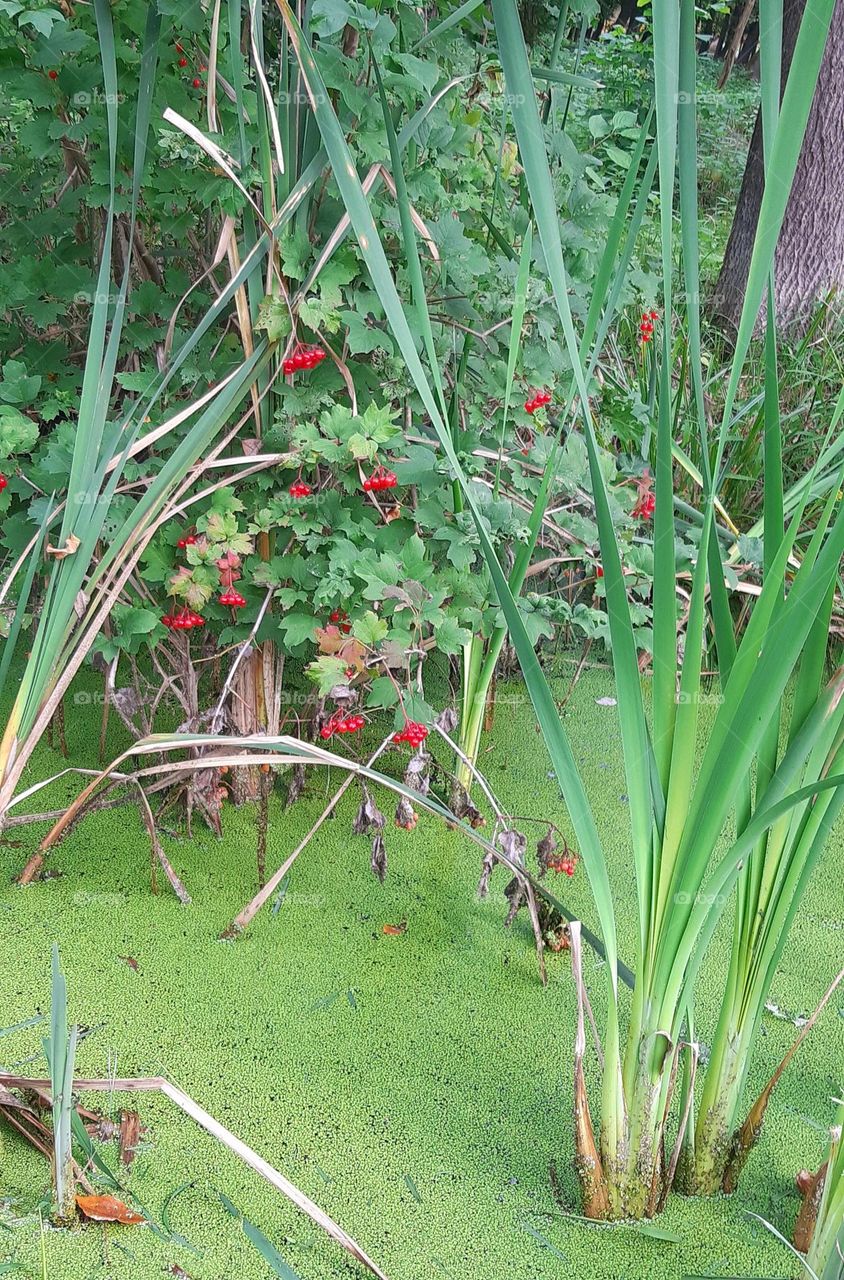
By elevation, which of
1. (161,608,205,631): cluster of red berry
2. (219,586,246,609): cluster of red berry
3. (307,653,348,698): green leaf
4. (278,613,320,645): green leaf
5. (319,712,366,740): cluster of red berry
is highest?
(219,586,246,609): cluster of red berry

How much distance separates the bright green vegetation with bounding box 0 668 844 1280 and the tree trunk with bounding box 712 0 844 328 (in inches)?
86.8

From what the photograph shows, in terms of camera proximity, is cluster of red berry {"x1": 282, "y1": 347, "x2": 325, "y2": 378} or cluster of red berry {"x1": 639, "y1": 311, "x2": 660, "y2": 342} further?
cluster of red berry {"x1": 639, "y1": 311, "x2": 660, "y2": 342}

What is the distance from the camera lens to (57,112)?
1677 millimetres

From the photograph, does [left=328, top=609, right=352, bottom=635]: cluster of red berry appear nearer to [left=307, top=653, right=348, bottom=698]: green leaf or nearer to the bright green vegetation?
[left=307, top=653, right=348, bottom=698]: green leaf

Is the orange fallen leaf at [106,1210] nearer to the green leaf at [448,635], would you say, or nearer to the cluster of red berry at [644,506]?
the green leaf at [448,635]

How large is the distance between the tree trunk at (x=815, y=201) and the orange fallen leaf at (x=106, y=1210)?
3.20 m

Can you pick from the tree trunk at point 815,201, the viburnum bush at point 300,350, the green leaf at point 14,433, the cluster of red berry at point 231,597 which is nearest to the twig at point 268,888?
the viburnum bush at point 300,350

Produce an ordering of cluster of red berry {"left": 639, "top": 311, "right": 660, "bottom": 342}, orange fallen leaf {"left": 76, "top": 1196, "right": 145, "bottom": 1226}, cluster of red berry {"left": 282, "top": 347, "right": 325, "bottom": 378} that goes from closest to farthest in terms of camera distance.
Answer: orange fallen leaf {"left": 76, "top": 1196, "right": 145, "bottom": 1226} → cluster of red berry {"left": 282, "top": 347, "right": 325, "bottom": 378} → cluster of red berry {"left": 639, "top": 311, "right": 660, "bottom": 342}

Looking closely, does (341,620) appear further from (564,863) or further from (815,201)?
(815,201)

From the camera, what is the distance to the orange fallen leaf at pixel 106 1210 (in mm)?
1212

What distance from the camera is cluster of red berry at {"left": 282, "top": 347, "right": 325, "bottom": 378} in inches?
60.2

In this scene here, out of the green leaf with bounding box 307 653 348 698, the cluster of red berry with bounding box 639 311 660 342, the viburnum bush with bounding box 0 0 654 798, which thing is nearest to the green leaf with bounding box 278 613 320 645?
the viburnum bush with bounding box 0 0 654 798

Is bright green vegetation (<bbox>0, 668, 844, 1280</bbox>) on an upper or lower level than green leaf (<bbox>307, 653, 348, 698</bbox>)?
lower

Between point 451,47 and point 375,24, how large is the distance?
0.52 m
